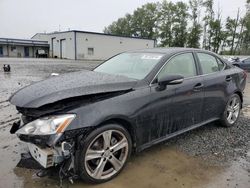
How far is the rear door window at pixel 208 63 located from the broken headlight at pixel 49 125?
271cm

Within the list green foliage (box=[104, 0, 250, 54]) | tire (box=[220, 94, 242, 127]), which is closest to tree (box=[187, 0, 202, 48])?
green foliage (box=[104, 0, 250, 54])

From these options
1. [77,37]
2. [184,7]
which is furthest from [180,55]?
[184,7]

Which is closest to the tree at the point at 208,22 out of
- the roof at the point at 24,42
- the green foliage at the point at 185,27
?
the green foliage at the point at 185,27

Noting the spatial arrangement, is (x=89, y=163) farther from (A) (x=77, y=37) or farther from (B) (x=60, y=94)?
(A) (x=77, y=37)

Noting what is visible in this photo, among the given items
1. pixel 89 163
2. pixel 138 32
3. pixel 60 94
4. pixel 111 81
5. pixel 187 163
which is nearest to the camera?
pixel 60 94

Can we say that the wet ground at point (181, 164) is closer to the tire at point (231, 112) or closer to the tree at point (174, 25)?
the tire at point (231, 112)

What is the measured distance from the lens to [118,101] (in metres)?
3.16

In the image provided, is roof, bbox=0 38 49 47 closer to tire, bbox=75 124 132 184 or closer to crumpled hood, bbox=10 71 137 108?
crumpled hood, bbox=10 71 137 108

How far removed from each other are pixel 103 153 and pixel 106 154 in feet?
0.17

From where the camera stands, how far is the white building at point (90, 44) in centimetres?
4178

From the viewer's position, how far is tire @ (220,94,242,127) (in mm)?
5092

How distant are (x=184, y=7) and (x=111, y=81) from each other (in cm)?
5854

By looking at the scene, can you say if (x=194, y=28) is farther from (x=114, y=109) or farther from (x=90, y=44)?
(x=114, y=109)

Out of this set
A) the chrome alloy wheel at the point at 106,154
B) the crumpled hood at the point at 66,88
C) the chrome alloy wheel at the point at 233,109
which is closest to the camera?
the crumpled hood at the point at 66,88
